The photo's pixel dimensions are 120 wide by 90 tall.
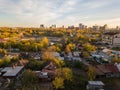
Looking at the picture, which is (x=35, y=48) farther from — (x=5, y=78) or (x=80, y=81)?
(x=80, y=81)

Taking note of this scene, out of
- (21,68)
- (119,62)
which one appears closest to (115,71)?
(119,62)

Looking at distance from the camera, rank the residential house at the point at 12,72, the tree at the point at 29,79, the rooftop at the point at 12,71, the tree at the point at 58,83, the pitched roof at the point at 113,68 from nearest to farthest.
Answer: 1. the tree at the point at 58,83
2. the tree at the point at 29,79
3. the residential house at the point at 12,72
4. the rooftop at the point at 12,71
5. the pitched roof at the point at 113,68

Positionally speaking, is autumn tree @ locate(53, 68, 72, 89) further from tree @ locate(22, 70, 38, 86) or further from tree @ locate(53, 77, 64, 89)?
tree @ locate(22, 70, 38, 86)

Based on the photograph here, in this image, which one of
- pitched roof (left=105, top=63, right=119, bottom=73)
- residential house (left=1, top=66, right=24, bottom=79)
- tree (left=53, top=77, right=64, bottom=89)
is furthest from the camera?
pitched roof (left=105, top=63, right=119, bottom=73)

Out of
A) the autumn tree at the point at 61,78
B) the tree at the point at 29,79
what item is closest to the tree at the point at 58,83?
the autumn tree at the point at 61,78

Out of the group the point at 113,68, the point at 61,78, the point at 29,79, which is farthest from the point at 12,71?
the point at 113,68

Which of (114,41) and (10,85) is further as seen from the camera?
(114,41)

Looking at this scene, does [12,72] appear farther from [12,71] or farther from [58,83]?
[58,83]

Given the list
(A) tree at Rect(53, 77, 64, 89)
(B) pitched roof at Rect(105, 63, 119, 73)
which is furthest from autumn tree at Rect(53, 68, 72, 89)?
(B) pitched roof at Rect(105, 63, 119, 73)

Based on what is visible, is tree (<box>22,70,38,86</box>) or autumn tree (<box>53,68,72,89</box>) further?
tree (<box>22,70,38,86</box>)

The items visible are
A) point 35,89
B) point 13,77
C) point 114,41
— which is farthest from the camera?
point 114,41

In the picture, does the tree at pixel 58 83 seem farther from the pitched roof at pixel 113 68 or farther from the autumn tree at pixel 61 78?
the pitched roof at pixel 113 68
